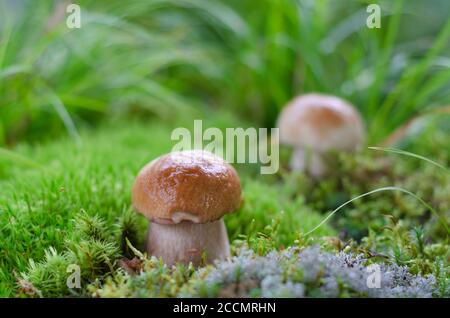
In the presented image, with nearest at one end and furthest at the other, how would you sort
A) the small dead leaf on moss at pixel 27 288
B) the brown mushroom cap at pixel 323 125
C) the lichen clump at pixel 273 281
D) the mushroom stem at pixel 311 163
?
the lichen clump at pixel 273 281
the small dead leaf on moss at pixel 27 288
the brown mushroom cap at pixel 323 125
the mushroom stem at pixel 311 163

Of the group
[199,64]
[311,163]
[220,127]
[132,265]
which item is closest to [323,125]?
[311,163]

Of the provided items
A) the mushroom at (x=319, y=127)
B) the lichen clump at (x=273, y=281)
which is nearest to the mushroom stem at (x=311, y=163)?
the mushroom at (x=319, y=127)

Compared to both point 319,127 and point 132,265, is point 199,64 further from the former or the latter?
point 132,265

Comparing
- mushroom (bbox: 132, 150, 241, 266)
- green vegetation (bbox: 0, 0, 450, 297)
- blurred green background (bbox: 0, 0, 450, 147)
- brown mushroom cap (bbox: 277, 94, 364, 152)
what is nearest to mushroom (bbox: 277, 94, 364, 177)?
brown mushroom cap (bbox: 277, 94, 364, 152)

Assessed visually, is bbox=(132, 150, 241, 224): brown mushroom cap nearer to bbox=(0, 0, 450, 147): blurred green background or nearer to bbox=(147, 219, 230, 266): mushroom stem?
bbox=(147, 219, 230, 266): mushroom stem

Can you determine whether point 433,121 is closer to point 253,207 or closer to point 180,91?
point 253,207

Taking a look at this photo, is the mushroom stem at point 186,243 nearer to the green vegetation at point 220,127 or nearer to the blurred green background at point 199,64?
the green vegetation at point 220,127
